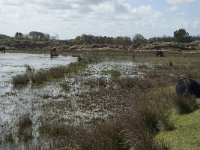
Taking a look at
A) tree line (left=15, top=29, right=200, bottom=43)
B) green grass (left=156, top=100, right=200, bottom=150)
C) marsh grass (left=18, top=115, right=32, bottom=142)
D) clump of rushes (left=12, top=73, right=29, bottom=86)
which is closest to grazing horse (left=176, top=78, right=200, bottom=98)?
green grass (left=156, top=100, right=200, bottom=150)

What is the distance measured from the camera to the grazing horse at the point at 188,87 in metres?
19.2

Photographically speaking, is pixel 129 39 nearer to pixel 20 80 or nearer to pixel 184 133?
pixel 20 80

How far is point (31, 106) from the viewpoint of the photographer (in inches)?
863

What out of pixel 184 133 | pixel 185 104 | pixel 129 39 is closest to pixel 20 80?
pixel 185 104

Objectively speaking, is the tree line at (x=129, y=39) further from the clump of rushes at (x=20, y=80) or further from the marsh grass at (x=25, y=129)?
the marsh grass at (x=25, y=129)

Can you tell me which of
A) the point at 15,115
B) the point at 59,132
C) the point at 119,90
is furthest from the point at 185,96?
the point at 119,90

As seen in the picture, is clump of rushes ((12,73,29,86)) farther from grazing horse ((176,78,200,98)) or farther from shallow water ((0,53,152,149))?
grazing horse ((176,78,200,98))

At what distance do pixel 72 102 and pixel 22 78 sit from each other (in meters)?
10.8

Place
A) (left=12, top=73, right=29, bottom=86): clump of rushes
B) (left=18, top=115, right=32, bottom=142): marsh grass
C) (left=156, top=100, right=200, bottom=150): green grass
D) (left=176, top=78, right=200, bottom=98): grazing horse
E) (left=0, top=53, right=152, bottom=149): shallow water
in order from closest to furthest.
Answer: (left=156, top=100, right=200, bottom=150): green grass < (left=18, top=115, right=32, bottom=142): marsh grass < (left=0, top=53, right=152, bottom=149): shallow water < (left=176, top=78, right=200, bottom=98): grazing horse < (left=12, top=73, right=29, bottom=86): clump of rushes

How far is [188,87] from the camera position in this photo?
1925 centimetres

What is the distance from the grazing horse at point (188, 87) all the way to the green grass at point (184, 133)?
239 centimetres

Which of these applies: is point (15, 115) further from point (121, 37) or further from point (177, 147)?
Result: point (121, 37)

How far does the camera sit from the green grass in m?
12.0

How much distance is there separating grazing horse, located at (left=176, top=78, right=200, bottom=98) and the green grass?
2.39 metres
